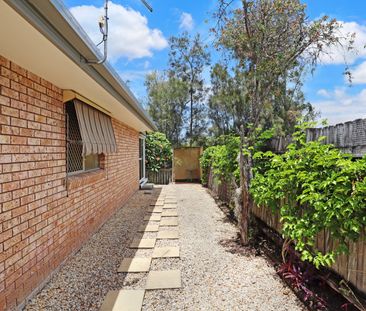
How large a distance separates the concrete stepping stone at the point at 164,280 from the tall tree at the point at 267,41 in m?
1.69

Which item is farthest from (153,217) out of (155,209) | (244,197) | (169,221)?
(244,197)

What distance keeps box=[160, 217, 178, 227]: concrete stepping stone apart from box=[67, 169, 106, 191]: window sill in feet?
5.95

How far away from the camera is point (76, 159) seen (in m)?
5.25

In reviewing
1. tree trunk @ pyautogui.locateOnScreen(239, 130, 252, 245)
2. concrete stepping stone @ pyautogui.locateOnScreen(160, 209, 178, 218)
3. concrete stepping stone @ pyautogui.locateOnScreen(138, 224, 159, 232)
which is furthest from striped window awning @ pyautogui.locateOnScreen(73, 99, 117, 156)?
tree trunk @ pyautogui.locateOnScreen(239, 130, 252, 245)

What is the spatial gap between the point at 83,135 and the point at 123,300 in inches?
107

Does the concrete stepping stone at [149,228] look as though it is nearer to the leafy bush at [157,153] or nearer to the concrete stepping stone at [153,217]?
the concrete stepping stone at [153,217]

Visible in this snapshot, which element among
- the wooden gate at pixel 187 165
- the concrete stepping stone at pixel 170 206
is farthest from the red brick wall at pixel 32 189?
the wooden gate at pixel 187 165

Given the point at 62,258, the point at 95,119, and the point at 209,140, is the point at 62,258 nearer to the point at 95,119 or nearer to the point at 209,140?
the point at 95,119

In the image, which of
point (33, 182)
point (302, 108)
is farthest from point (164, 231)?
point (302, 108)

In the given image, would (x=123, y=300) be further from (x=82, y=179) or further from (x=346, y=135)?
(x=346, y=135)

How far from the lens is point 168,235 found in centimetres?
572

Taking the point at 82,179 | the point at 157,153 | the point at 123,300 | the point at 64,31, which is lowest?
the point at 123,300

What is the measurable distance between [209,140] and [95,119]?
51.5 feet

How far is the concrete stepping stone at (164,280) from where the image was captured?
3.52 metres
